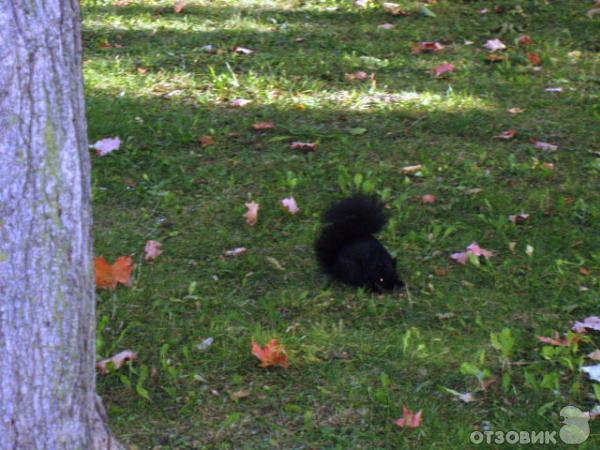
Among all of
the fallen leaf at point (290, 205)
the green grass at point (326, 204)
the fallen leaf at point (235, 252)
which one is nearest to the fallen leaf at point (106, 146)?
the green grass at point (326, 204)

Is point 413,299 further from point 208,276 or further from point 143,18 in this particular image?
point 143,18

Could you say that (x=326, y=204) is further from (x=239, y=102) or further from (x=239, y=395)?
(x=239, y=395)

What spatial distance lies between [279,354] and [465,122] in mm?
2619

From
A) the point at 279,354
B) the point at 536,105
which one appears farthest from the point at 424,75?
the point at 279,354

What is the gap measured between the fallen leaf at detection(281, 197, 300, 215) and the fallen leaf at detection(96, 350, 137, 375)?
4.43ft

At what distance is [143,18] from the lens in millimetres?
7266

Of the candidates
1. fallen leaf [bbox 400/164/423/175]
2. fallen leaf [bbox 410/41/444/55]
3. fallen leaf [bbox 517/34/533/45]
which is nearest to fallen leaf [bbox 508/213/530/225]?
fallen leaf [bbox 400/164/423/175]

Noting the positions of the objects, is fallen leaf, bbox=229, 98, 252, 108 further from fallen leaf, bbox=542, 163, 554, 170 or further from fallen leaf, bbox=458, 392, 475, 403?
fallen leaf, bbox=458, 392, 475, 403

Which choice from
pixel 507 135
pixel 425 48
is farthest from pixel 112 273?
pixel 425 48

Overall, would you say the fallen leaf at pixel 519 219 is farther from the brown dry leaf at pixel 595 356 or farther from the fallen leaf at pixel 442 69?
the fallen leaf at pixel 442 69

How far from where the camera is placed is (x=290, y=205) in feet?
15.0

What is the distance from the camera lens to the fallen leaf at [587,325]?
3.62 meters

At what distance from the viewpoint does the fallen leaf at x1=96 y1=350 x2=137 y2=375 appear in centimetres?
340

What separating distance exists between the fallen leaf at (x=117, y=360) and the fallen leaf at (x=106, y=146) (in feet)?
6.27
